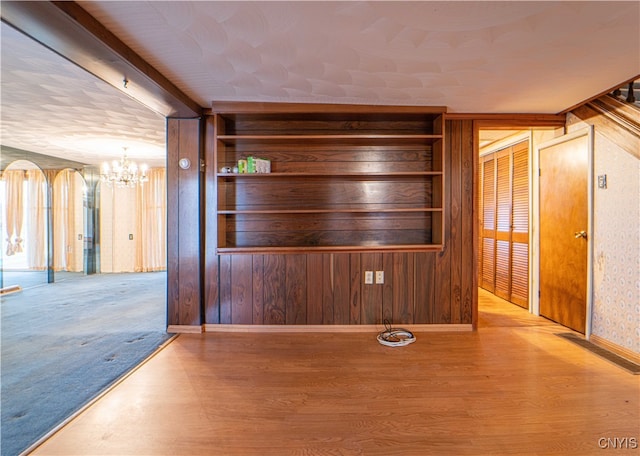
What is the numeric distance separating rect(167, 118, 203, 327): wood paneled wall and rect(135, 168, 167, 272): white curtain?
12.7 ft

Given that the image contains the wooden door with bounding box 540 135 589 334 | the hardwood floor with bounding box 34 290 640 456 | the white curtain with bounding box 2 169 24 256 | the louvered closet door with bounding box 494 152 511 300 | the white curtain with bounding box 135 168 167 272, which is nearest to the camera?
the hardwood floor with bounding box 34 290 640 456

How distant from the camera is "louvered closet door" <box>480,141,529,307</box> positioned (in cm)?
363

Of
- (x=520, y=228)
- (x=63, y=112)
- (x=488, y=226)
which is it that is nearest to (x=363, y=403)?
(x=520, y=228)

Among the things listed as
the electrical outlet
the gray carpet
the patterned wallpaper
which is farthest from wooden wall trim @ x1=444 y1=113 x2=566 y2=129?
the gray carpet

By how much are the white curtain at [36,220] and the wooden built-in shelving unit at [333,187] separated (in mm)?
4619

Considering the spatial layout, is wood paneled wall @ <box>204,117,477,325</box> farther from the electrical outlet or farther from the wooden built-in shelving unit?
the wooden built-in shelving unit

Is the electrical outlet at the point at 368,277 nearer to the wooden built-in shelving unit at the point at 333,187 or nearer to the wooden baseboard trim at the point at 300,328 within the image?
the wooden built-in shelving unit at the point at 333,187

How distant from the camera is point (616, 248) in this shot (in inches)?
98.9

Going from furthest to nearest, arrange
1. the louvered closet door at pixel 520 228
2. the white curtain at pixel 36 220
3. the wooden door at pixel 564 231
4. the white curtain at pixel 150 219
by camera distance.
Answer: the white curtain at pixel 150 219
the white curtain at pixel 36 220
the louvered closet door at pixel 520 228
the wooden door at pixel 564 231

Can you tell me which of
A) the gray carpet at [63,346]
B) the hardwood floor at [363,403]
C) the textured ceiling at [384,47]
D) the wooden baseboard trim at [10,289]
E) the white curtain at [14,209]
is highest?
the textured ceiling at [384,47]

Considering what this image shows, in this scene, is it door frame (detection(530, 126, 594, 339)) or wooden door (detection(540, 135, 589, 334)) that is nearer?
door frame (detection(530, 126, 594, 339))

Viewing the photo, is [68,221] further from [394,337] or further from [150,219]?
[394,337]

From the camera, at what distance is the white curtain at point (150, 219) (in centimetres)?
625

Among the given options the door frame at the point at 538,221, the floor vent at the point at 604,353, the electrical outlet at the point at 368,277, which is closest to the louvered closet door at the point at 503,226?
the door frame at the point at 538,221
